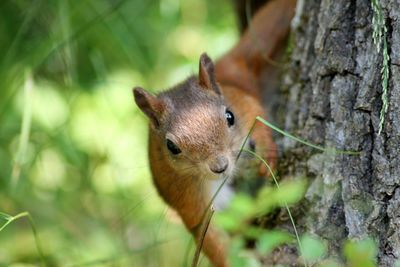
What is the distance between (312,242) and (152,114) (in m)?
1.01

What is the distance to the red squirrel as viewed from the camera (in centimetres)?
196

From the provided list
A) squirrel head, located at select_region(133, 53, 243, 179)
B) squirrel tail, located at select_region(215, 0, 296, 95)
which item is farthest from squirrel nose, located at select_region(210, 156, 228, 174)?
squirrel tail, located at select_region(215, 0, 296, 95)

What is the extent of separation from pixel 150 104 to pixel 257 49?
64cm

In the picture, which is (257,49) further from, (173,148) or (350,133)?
(350,133)

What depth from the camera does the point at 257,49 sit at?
102 inches

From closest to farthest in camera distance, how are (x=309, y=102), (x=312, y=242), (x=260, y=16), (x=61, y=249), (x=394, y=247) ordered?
1. (x=312, y=242)
2. (x=394, y=247)
3. (x=309, y=102)
4. (x=260, y=16)
5. (x=61, y=249)

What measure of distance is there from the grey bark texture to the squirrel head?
8.7 inches

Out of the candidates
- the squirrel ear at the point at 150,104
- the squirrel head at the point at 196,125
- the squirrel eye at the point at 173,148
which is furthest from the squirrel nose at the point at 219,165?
the squirrel ear at the point at 150,104

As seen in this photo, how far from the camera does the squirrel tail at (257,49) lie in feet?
8.34

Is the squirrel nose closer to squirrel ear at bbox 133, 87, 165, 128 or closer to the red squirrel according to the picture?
the red squirrel

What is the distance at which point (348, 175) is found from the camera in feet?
5.61

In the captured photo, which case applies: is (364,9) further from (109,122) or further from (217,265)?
(109,122)

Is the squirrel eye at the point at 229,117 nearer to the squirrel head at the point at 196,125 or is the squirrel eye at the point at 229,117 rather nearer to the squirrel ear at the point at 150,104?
the squirrel head at the point at 196,125

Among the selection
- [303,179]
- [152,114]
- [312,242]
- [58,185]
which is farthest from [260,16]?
[312,242]
